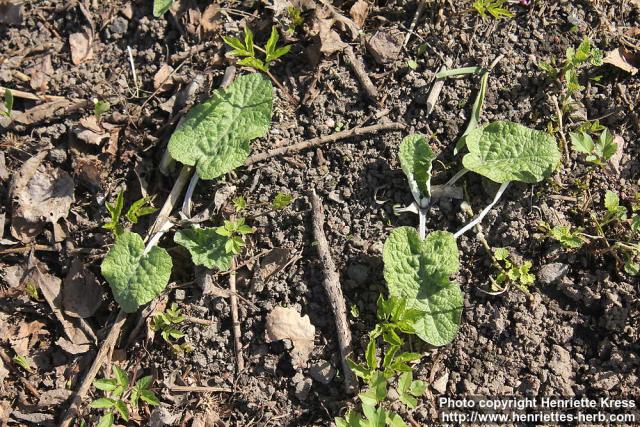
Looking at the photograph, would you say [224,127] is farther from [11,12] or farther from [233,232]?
[11,12]

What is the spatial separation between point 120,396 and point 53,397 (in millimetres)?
347

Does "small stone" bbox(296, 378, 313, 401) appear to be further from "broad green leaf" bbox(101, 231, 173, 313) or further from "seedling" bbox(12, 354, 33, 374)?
"seedling" bbox(12, 354, 33, 374)

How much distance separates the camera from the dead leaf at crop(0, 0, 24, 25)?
3225mm

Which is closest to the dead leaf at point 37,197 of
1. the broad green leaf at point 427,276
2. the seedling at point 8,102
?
the seedling at point 8,102

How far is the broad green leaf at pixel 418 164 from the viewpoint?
2.70 m

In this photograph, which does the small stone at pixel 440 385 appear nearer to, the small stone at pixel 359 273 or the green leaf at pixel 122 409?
the small stone at pixel 359 273

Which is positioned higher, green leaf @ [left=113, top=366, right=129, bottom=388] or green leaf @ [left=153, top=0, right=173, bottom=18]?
green leaf @ [left=153, top=0, right=173, bottom=18]

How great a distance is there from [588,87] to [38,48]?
2950mm

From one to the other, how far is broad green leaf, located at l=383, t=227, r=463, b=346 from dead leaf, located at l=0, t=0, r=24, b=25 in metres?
2.43

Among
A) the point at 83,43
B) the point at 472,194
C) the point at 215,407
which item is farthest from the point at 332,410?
the point at 83,43

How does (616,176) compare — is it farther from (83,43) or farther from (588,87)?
(83,43)

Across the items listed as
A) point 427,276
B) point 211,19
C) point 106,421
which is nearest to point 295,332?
point 427,276

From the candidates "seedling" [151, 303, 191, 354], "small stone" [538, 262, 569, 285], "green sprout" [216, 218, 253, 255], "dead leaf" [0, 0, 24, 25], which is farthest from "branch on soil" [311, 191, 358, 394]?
"dead leaf" [0, 0, 24, 25]

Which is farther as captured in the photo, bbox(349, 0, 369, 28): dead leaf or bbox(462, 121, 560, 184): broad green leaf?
bbox(349, 0, 369, 28): dead leaf
